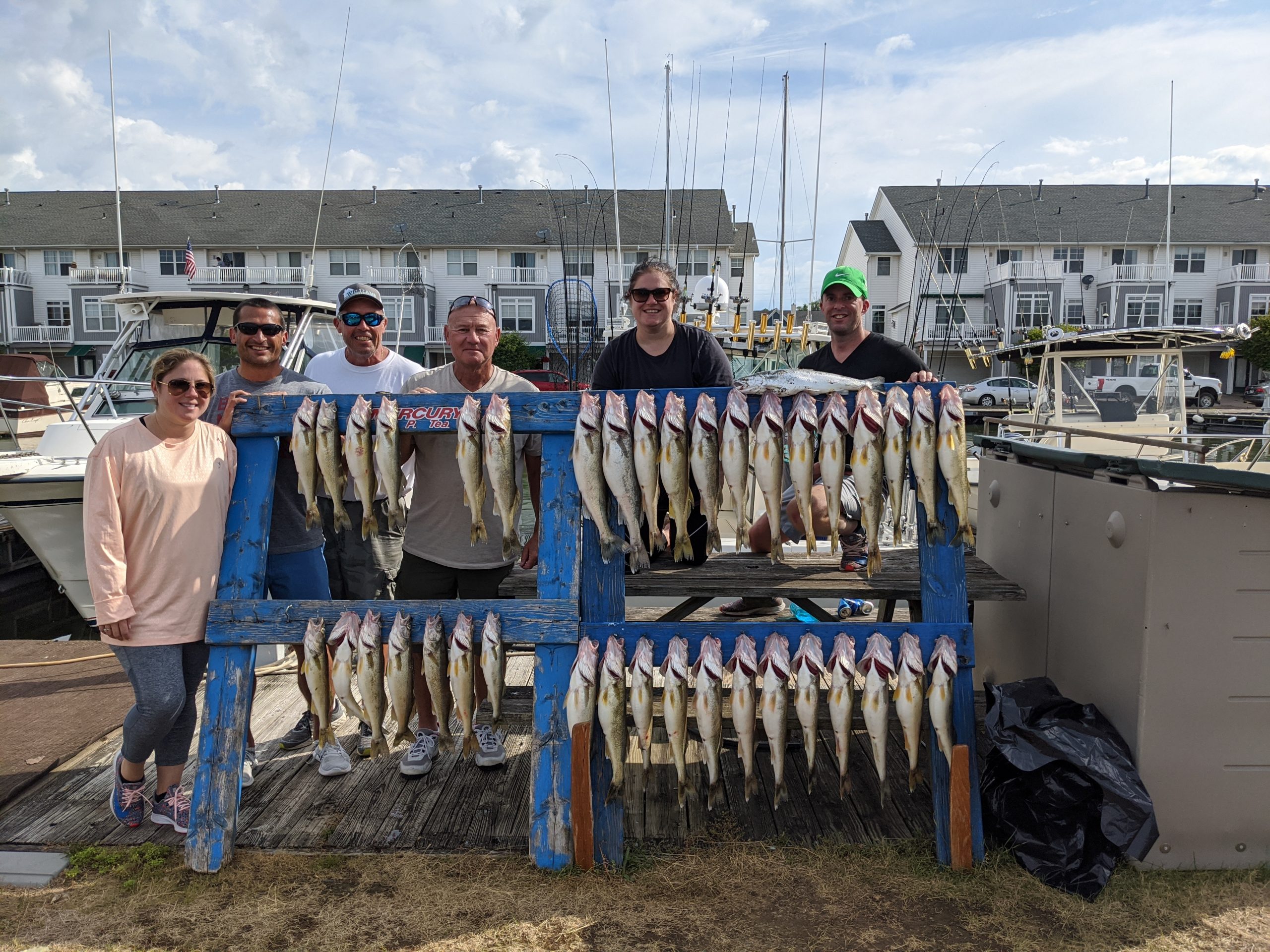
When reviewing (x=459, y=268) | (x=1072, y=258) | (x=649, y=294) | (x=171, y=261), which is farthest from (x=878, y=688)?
(x=171, y=261)

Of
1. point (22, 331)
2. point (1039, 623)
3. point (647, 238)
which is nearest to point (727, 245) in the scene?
point (647, 238)

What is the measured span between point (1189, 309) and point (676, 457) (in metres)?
48.2


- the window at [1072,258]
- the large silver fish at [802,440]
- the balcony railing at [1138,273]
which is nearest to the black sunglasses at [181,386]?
the large silver fish at [802,440]

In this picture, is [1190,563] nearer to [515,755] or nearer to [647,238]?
[515,755]

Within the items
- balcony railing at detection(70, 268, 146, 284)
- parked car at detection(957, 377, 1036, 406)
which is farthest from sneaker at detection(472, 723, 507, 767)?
balcony railing at detection(70, 268, 146, 284)

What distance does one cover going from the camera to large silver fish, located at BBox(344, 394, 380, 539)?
3156 mm

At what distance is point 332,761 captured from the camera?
12.7 ft

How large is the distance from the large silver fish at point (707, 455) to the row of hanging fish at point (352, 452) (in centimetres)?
116

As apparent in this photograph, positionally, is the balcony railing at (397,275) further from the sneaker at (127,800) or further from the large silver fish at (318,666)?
the large silver fish at (318,666)

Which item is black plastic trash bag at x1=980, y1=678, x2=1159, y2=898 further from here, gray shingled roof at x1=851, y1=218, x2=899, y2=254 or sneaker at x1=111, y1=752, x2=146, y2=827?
gray shingled roof at x1=851, y1=218, x2=899, y2=254

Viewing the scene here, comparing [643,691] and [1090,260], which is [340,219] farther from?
[643,691]

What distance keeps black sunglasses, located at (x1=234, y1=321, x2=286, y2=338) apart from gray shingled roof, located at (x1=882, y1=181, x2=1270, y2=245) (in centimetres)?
3912

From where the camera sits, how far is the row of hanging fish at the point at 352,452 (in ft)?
10.4

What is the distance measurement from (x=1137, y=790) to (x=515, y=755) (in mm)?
2723
